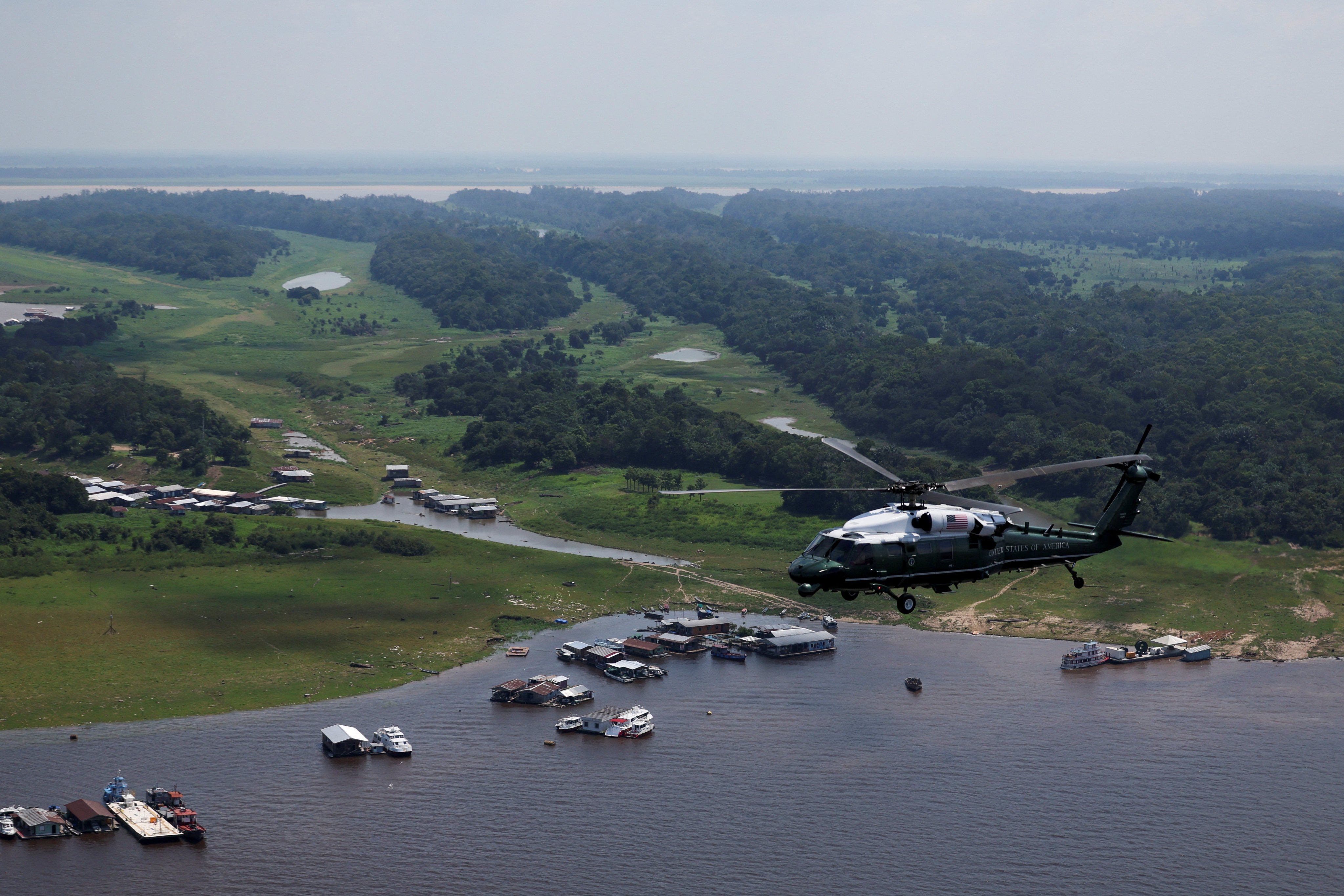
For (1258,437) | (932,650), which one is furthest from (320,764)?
(1258,437)

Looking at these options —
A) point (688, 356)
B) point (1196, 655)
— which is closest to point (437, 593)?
point (1196, 655)

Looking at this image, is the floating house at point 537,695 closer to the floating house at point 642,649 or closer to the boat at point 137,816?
the floating house at point 642,649

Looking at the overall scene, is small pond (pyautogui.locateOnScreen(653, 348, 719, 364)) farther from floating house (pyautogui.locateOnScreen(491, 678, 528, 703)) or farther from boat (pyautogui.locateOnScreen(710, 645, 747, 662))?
floating house (pyautogui.locateOnScreen(491, 678, 528, 703))

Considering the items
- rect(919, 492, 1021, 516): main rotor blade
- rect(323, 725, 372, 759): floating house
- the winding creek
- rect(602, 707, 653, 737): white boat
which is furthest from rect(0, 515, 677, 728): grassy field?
rect(919, 492, 1021, 516): main rotor blade

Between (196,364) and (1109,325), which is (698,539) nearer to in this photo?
(196,364)

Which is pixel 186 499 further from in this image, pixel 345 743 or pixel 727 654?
pixel 727 654

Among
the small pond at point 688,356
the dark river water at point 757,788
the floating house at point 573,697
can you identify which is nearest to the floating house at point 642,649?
the dark river water at point 757,788
